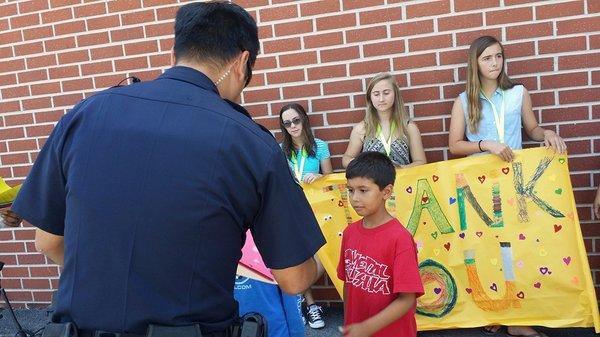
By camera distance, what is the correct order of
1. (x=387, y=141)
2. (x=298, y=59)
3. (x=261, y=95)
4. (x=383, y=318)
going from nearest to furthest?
(x=383, y=318) → (x=387, y=141) → (x=298, y=59) → (x=261, y=95)

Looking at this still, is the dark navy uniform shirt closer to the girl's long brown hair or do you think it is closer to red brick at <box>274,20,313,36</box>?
the girl's long brown hair

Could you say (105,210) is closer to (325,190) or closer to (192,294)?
(192,294)

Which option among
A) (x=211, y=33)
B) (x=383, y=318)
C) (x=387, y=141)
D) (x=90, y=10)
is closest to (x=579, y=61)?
(x=387, y=141)

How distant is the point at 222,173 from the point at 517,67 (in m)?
3.19

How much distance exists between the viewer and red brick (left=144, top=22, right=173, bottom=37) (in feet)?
15.4

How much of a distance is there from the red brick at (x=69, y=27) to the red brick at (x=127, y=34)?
30 centimetres

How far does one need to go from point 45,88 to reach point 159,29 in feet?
3.98

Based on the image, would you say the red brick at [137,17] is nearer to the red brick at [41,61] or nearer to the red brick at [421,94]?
the red brick at [41,61]

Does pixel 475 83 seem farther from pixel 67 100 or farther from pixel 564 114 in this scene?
pixel 67 100

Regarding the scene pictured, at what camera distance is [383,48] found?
4312 mm

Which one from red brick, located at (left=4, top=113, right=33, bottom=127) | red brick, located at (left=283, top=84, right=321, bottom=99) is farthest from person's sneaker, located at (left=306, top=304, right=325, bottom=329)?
red brick, located at (left=4, top=113, right=33, bottom=127)

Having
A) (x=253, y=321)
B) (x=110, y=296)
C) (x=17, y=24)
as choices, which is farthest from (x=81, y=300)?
(x=17, y=24)

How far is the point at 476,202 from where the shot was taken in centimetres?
387

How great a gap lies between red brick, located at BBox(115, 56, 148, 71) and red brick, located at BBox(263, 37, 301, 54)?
106 cm
